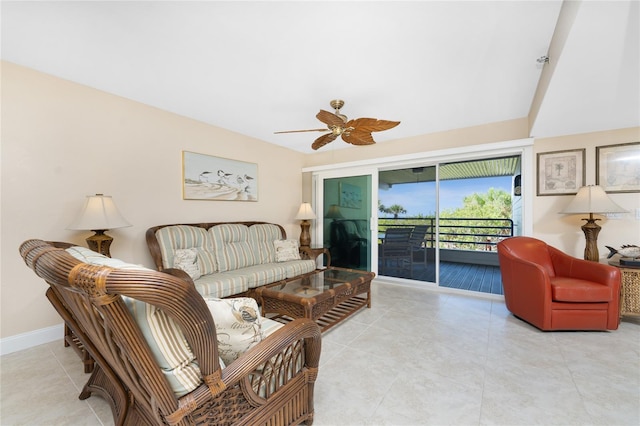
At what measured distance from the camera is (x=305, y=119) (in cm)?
332

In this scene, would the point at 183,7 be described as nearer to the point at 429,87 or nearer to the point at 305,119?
the point at 305,119

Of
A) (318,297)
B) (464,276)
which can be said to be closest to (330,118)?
(318,297)

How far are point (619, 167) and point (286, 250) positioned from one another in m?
3.98

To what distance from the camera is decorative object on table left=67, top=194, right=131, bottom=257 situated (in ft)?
7.20

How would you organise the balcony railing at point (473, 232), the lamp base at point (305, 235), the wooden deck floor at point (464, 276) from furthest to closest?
the balcony railing at point (473, 232), the lamp base at point (305, 235), the wooden deck floor at point (464, 276)

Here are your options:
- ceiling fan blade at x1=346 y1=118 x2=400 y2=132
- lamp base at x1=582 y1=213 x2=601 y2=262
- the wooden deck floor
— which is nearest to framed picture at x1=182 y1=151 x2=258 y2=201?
ceiling fan blade at x1=346 y1=118 x2=400 y2=132

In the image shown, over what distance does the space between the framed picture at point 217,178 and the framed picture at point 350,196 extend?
1528 millimetres

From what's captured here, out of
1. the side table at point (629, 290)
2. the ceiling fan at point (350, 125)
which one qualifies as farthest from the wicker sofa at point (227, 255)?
the side table at point (629, 290)

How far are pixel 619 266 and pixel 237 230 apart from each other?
4.16 m

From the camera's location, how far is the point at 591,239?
268cm

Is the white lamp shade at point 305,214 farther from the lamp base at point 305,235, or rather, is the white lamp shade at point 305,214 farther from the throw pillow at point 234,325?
the throw pillow at point 234,325

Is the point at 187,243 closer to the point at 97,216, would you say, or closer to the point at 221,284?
the point at 221,284

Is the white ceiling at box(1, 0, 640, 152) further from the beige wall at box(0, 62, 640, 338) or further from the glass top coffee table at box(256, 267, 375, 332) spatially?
the glass top coffee table at box(256, 267, 375, 332)

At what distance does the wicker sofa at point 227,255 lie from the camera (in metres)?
2.69
